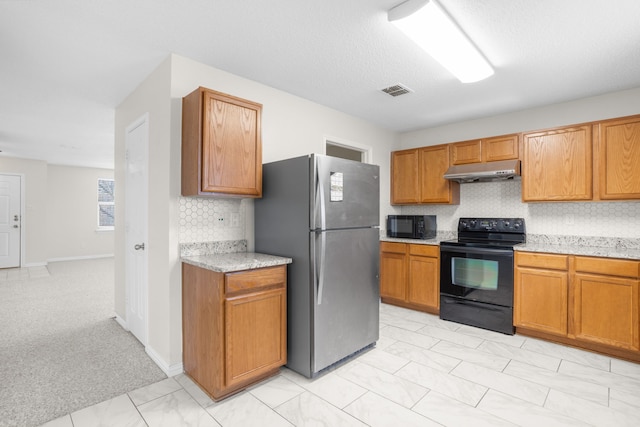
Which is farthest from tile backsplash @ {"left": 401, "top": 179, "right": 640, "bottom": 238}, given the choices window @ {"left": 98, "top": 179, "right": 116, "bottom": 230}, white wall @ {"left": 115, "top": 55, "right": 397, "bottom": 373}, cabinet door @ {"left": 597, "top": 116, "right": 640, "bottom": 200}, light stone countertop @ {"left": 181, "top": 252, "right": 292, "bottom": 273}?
window @ {"left": 98, "top": 179, "right": 116, "bottom": 230}

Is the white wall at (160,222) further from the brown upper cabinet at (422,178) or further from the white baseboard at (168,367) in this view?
the brown upper cabinet at (422,178)

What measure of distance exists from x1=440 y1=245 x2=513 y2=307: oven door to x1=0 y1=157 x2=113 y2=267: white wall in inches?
336

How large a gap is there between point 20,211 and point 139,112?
6.26m

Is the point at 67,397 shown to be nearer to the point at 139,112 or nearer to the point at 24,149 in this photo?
the point at 139,112

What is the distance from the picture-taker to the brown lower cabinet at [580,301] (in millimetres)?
2668

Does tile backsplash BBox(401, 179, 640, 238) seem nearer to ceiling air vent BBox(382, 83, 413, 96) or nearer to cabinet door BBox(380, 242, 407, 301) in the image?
cabinet door BBox(380, 242, 407, 301)

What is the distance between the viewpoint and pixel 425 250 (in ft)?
12.7

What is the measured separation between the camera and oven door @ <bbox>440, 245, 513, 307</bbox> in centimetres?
326

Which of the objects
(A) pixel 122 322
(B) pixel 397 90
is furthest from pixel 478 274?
(A) pixel 122 322

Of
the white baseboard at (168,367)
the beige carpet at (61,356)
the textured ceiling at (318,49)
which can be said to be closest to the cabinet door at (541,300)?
the textured ceiling at (318,49)

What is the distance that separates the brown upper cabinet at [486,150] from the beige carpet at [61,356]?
12.9 feet

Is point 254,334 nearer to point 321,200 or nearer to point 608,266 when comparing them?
point 321,200

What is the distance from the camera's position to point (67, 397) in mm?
2145

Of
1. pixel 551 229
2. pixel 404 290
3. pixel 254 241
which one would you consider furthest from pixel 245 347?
pixel 551 229
